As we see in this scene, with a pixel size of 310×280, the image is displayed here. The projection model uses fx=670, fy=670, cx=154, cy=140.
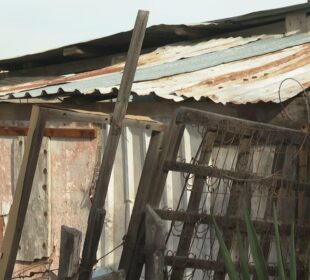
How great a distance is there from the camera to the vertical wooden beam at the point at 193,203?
405 cm

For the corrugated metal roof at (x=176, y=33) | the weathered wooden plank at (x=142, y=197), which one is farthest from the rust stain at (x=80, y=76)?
the weathered wooden plank at (x=142, y=197)

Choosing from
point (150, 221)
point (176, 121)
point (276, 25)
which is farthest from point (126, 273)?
point (276, 25)

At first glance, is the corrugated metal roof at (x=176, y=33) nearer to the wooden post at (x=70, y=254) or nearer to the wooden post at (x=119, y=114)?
the wooden post at (x=119, y=114)

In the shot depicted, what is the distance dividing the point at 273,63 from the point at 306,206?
192 centimetres

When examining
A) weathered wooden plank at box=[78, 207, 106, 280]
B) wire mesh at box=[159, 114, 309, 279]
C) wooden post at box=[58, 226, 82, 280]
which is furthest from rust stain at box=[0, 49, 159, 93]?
wooden post at box=[58, 226, 82, 280]

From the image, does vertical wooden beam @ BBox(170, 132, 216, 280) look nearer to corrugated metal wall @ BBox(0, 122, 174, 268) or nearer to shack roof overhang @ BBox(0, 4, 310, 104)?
shack roof overhang @ BBox(0, 4, 310, 104)

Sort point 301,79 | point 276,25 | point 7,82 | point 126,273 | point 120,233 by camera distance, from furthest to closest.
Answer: point 7,82 → point 276,25 → point 120,233 → point 301,79 → point 126,273

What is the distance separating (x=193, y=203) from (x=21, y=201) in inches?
44.1

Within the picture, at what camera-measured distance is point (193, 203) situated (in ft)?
13.5

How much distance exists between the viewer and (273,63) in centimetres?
614

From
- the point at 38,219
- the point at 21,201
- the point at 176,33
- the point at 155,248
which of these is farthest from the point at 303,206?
the point at 176,33

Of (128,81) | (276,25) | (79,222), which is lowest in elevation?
(79,222)

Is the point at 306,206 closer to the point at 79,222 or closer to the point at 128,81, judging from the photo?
the point at 128,81

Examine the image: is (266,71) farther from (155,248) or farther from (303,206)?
(155,248)
